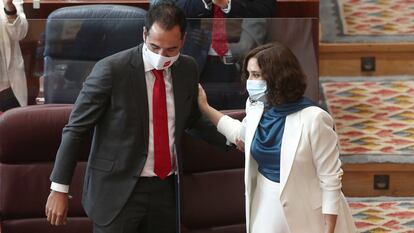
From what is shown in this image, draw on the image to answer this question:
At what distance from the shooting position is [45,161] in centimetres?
346

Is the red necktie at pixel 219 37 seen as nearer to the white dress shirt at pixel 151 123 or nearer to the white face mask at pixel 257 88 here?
the white dress shirt at pixel 151 123

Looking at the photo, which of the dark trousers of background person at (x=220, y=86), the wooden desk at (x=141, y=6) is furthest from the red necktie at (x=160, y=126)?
the wooden desk at (x=141, y=6)

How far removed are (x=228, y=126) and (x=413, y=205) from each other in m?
1.40

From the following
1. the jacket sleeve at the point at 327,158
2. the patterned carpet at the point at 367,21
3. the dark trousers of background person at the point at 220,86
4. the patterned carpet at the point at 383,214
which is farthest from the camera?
the patterned carpet at the point at 367,21

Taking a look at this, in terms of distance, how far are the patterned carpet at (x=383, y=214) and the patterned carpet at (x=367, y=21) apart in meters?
1.20

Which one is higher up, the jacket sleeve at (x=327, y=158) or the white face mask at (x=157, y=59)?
the white face mask at (x=157, y=59)

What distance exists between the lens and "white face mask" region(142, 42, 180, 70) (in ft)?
9.55

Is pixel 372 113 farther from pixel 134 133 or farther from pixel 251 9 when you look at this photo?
pixel 134 133

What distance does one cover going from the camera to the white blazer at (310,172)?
110 inches

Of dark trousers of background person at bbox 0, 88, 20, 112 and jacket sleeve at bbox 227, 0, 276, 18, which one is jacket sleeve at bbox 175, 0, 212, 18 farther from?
dark trousers of background person at bbox 0, 88, 20, 112

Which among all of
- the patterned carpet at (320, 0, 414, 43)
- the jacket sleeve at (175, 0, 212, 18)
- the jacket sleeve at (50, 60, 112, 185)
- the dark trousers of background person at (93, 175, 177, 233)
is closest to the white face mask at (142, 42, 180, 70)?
the jacket sleeve at (50, 60, 112, 185)

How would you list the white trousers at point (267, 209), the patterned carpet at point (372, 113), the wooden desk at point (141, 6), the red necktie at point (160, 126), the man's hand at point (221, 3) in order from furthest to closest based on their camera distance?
1. the patterned carpet at point (372, 113)
2. the wooden desk at point (141, 6)
3. the man's hand at point (221, 3)
4. the red necktie at point (160, 126)
5. the white trousers at point (267, 209)

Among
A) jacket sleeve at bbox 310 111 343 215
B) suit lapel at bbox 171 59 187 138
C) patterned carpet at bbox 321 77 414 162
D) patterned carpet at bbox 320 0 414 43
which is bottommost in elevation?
patterned carpet at bbox 321 77 414 162

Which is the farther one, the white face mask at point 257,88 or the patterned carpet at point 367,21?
the patterned carpet at point 367,21
